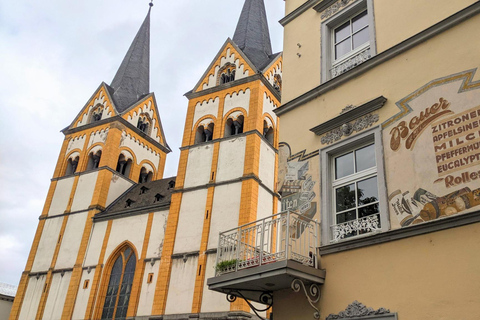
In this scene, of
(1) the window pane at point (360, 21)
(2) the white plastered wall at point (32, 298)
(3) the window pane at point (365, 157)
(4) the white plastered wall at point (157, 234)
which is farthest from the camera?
(2) the white plastered wall at point (32, 298)

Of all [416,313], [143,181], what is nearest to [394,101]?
[416,313]

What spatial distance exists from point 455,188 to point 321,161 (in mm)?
2603

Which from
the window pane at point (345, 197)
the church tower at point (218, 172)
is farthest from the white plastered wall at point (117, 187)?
the window pane at point (345, 197)

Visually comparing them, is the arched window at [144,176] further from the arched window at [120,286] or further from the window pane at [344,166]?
the window pane at [344,166]

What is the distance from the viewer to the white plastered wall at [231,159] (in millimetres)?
22766

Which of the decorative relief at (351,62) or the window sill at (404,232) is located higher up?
the decorative relief at (351,62)

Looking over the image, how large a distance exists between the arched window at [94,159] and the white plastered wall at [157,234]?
8508mm

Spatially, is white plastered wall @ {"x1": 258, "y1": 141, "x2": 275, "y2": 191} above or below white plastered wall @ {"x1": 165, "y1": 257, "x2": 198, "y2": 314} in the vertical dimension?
above

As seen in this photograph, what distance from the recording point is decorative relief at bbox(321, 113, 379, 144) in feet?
24.8

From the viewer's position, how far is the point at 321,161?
8117 mm

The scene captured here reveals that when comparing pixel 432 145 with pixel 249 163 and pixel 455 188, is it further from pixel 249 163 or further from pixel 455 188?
pixel 249 163

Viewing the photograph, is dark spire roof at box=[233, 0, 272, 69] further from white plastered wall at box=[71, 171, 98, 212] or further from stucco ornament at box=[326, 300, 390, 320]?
stucco ornament at box=[326, 300, 390, 320]

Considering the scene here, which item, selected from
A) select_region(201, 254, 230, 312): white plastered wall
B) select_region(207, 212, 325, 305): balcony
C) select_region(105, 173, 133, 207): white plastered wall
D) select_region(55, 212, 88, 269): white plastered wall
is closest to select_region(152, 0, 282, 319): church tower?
select_region(201, 254, 230, 312): white plastered wall

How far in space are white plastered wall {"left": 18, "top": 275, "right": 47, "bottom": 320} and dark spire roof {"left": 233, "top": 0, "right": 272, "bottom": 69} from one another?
1808cm
